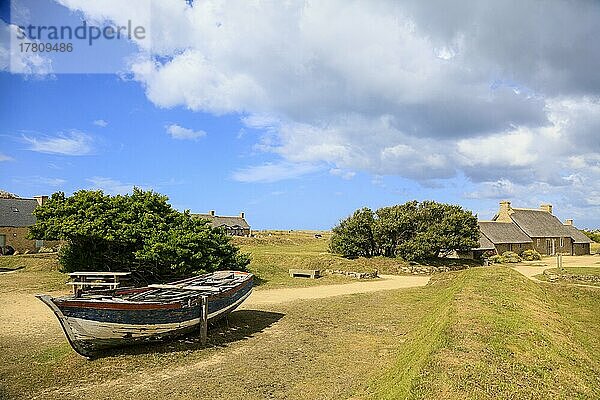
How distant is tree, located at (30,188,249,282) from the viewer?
21422 millimetres

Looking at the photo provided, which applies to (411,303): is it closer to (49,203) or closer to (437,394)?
(437,394)

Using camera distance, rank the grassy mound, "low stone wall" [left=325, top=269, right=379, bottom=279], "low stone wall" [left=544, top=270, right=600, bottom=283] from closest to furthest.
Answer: the grassy mound, "low stone wall" [left=544, top=270, right=600, bottom=283], "low stone wall" [left=325, top=269, right=379, bottom=279]

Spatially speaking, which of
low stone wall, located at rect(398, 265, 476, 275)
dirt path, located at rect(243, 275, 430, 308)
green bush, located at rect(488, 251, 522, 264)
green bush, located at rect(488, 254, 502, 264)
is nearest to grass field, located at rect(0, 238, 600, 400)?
dirt path, located at rect(243, 275, 430, 308)

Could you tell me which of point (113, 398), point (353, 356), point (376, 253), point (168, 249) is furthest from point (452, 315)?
point (376, 253)

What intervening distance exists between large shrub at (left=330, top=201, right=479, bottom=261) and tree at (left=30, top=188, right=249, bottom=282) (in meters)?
15.6

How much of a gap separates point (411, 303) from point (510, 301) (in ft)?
22.3

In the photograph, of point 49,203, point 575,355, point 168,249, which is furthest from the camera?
point 49,203

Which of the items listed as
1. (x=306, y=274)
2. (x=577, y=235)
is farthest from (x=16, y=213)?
(x=577, y=235)

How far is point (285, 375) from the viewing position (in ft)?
31.5

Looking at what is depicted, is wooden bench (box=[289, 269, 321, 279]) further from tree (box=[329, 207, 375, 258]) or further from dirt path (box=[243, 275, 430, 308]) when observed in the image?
tree (box=[329, 207, 375, 258])

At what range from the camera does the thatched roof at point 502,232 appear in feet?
152

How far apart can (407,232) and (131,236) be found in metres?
22.7

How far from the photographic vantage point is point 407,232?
124 ft

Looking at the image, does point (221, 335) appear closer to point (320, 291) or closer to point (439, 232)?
point (320, 291)
